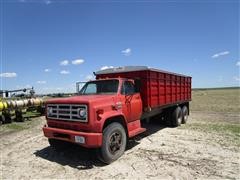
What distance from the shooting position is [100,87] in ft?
24.6

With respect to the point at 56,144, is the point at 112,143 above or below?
above

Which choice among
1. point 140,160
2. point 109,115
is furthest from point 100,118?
point 140,160

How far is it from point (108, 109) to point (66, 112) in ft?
3.74

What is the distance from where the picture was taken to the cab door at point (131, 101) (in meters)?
7.05

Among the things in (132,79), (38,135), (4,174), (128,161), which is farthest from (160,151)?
(38,135)

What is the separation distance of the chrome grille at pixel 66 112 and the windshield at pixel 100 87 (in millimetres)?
1391

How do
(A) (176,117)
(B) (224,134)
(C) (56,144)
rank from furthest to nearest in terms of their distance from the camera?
(A) (176,117), (B) (224,134), (C) (56,144)

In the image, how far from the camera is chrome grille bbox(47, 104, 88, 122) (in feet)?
19.5

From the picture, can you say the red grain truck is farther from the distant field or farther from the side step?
the distant field

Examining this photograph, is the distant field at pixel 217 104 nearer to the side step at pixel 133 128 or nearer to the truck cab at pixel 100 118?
the side step at pixel 133 128

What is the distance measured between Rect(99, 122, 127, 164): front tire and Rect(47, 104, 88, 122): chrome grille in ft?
2.47

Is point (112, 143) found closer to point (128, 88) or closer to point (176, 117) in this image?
point (128, 88)

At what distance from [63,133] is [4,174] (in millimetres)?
1670

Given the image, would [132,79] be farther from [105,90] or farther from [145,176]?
[145,176]
